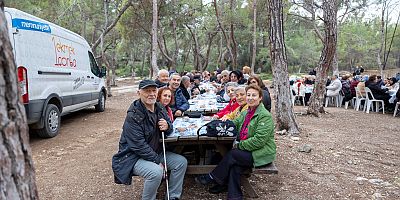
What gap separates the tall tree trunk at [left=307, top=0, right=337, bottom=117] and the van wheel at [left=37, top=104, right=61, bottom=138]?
21.7ft

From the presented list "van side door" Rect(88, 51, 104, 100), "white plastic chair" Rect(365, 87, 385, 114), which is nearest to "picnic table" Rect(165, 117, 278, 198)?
"van side door" Rect(88, 51, 104, 100)

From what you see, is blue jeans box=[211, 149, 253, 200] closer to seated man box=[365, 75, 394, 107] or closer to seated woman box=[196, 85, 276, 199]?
seated woman box=[196, 85, 276, 199]

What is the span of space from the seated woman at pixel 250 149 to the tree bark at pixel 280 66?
3.08 m

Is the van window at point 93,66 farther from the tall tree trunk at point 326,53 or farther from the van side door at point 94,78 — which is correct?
the tall tree trunk at point 326,53

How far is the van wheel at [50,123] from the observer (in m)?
5.67

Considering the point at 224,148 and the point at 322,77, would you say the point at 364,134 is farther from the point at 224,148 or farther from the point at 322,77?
the point at 224,148

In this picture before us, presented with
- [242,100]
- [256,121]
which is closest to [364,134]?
[242,100]

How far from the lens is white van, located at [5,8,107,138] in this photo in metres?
4.99

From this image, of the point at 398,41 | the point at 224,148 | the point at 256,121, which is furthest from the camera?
the point at 398,41

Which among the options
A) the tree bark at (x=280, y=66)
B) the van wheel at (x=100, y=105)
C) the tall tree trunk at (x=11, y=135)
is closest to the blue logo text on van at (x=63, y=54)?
the van wheel at (x=100, y=105)

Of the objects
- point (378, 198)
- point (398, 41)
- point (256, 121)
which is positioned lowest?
point (378, 198)

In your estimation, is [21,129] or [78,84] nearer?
[21,129]

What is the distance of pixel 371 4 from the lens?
20.8 meters

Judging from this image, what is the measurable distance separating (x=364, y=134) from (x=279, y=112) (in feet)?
6.85
